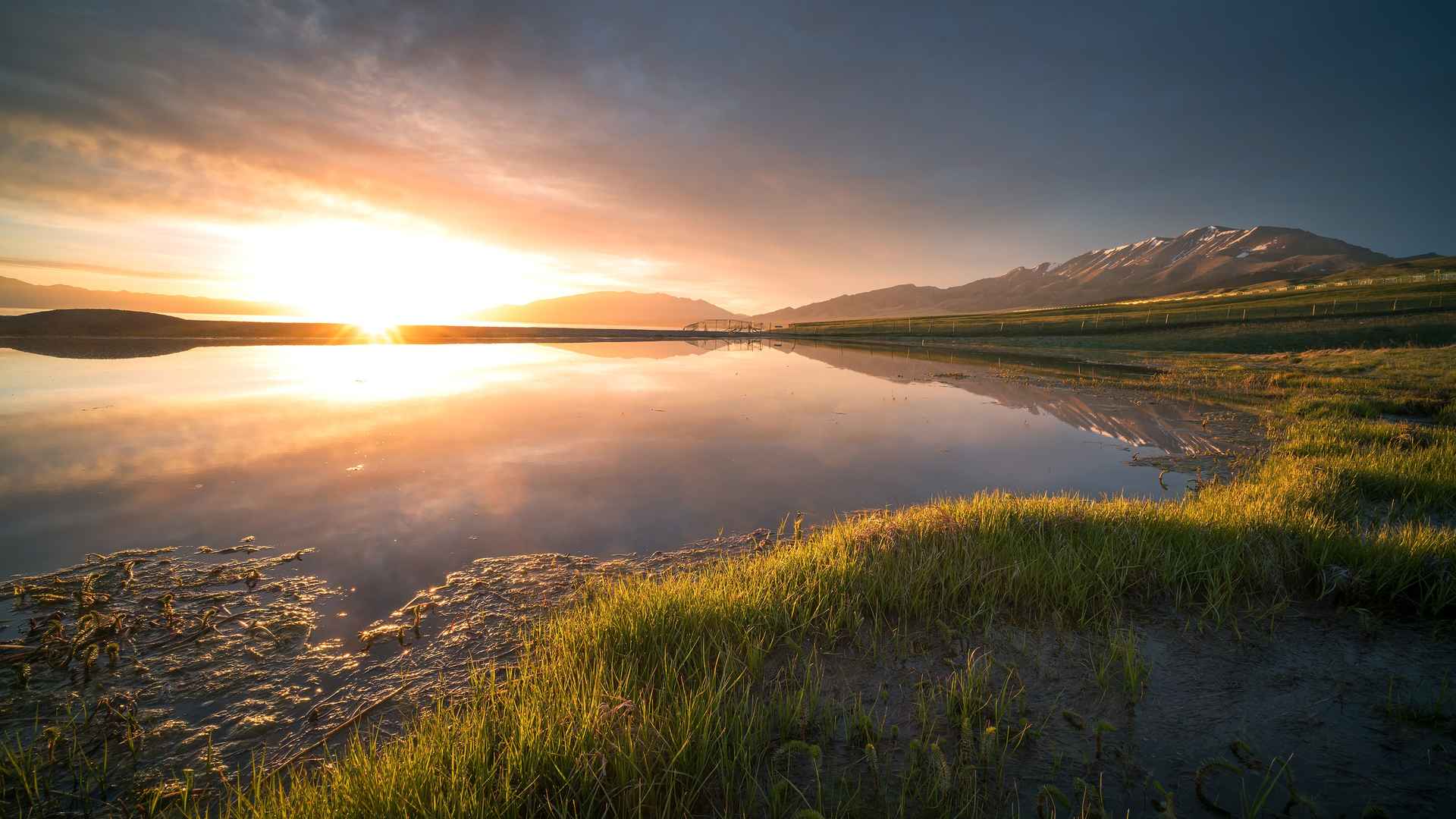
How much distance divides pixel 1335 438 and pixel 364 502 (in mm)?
20805

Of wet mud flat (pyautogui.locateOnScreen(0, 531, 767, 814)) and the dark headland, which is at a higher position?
the dark headland

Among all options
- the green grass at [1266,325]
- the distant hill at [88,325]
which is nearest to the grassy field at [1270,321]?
the green grass at [1266,325]

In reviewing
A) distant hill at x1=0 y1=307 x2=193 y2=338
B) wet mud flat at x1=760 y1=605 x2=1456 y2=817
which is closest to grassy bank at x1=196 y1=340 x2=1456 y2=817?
wet mud flat at x1=760 y1=605 x2=1456 y2=817

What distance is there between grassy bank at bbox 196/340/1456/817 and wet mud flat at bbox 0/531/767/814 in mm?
532

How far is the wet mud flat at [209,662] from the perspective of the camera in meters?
3.62

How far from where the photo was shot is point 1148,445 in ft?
44.2

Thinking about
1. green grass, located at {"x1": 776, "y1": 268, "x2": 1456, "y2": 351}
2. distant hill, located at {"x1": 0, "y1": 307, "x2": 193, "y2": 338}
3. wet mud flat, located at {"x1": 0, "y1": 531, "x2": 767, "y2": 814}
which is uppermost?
distant hill, located at {"x1": 0, "y1": 307, "x2": 193, "y2": 338}

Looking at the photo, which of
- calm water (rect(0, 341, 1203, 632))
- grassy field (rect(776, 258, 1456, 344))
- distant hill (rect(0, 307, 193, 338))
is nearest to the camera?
calm water (rect(0, 341, 1203, 632))

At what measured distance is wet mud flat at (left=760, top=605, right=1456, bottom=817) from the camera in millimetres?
2914

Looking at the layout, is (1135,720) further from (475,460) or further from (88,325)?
(88,325)

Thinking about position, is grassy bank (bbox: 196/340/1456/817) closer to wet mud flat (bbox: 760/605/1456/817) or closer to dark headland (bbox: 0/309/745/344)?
wet mud flat (bbox: 760/605/1456/817)

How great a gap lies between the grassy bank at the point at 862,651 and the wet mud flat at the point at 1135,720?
31 mm

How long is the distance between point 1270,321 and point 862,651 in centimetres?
7945

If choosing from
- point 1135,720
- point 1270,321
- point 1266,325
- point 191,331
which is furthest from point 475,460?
point 1270,321
